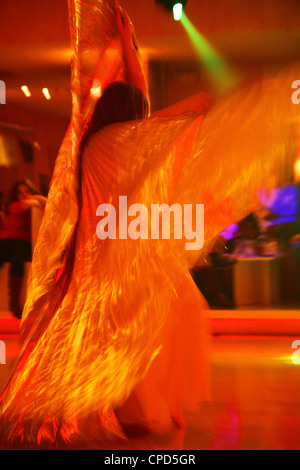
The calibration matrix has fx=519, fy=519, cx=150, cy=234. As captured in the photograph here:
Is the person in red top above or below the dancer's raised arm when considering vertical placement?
below

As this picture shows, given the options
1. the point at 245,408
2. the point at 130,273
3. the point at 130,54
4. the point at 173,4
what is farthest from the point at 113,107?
the point at 173,4

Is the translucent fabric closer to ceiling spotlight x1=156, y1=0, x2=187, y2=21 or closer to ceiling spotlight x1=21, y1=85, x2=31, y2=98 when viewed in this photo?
ceiling spotlight x1=156, y1=0, x2=187, y2=21

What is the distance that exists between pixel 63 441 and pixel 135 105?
0.98 metres

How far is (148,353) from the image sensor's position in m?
1.39

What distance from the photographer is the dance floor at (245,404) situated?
1.44 m

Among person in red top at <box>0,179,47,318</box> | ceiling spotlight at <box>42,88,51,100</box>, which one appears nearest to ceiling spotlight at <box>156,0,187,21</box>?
person in red top at <box>0,179,47,318</box>

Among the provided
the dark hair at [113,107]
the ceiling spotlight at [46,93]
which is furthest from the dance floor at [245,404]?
the ceiling spotlight at [46,93]

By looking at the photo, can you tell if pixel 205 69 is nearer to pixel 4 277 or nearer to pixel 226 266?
pixel 226 266

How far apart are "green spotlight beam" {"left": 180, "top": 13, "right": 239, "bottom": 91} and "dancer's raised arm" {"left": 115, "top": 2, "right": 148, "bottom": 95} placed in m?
2.66

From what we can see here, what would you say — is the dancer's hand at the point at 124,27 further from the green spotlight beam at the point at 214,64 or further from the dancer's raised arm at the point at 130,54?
the green spotlight beam at the point at 214,64

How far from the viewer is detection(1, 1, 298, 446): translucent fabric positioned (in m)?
1.38

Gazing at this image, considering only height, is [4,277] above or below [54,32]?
below

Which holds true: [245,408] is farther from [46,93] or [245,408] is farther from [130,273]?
[46,93]
